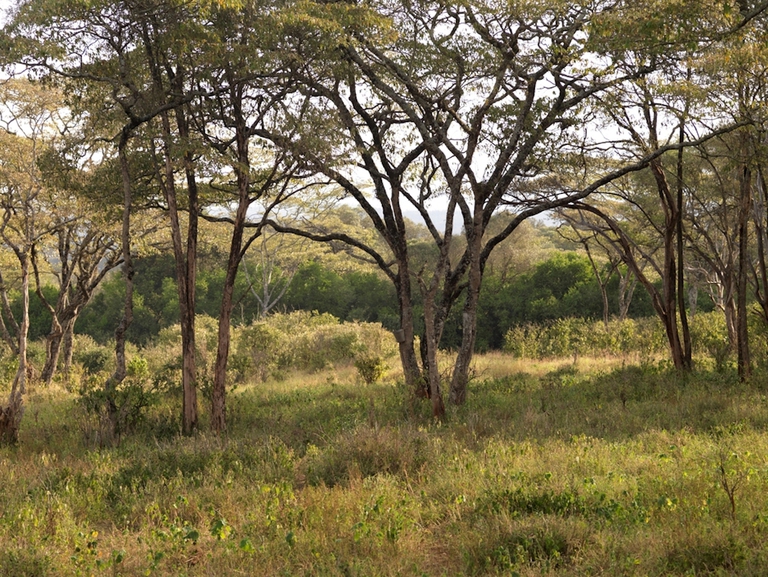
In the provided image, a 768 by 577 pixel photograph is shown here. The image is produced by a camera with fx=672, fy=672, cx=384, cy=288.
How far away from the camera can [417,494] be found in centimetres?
577

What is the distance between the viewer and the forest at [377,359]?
4.85 metres

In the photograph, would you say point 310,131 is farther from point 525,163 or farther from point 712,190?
point 712,190

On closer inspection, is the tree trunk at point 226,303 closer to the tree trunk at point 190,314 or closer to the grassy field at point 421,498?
the tree trunk at point 190,314

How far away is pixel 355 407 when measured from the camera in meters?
11.7

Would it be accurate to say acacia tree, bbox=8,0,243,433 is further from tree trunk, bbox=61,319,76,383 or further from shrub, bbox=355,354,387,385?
tree trunk, bbox=61,319,76,383

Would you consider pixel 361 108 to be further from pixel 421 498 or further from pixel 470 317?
pixel 421 498

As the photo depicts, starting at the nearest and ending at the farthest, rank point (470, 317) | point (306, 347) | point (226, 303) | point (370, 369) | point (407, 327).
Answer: point (470, 317) < point (226, 303) < point (407, 327) < point (370, 369) < point (306, 347)

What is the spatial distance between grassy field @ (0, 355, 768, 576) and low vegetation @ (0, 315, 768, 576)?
19 millimetres

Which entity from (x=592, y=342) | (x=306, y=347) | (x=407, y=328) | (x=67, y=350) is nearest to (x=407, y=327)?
(x=407, y=328)

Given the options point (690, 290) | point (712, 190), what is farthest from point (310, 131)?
point (690, 290)

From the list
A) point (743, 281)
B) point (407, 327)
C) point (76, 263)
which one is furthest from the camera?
point (76, 263)

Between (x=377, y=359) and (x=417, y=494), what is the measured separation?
1064cm

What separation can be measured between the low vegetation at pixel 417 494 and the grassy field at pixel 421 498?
0.02 m

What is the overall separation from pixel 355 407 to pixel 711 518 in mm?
7652
